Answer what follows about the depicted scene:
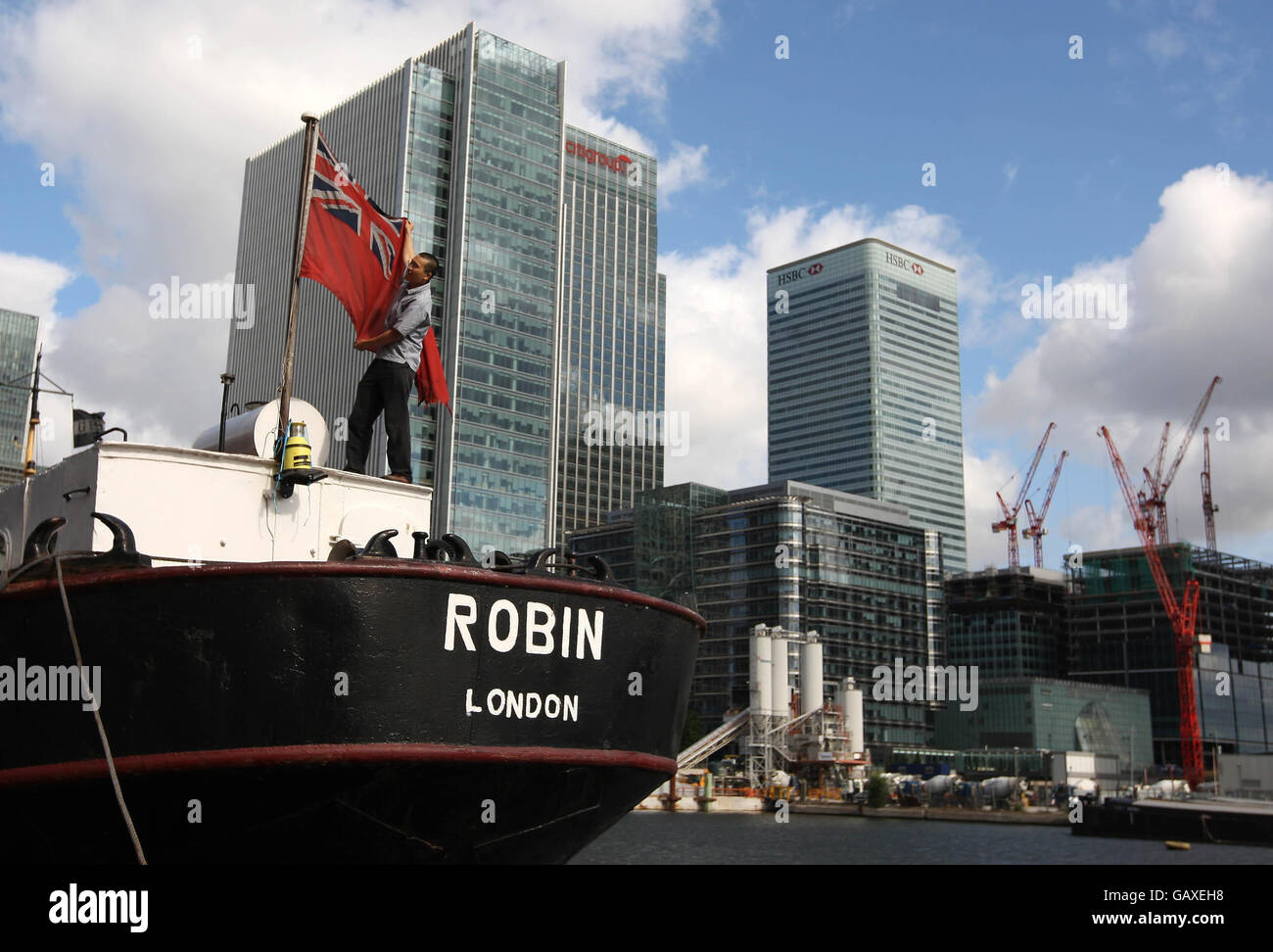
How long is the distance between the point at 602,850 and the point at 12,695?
35068 mm

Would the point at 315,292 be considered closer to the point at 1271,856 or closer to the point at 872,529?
the point at 872,529

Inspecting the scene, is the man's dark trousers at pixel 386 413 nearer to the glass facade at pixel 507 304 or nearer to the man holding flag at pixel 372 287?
the man holding flag at pixel 372 287

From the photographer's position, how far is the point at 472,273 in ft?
432

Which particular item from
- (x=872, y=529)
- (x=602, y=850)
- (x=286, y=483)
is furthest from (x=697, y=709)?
(x=286, y=483)

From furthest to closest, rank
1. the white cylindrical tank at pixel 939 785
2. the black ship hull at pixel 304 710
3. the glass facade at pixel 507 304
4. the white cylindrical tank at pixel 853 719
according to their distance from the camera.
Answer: the glass facade at pixel 507 304
the white cylindrical tank at pixel 853 719
the white cylindrical tank at pixel 939 785
the black ship hull at pixel 304 710

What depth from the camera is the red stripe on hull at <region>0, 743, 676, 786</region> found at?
11047 mm

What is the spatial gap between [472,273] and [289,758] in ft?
407

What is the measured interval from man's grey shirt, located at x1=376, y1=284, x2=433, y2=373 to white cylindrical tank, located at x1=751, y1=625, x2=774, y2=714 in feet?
349

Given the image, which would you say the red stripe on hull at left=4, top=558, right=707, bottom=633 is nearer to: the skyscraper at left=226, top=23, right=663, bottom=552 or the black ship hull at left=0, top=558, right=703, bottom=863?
the black ship hull at left=0, top=558, right=703, bottom=863

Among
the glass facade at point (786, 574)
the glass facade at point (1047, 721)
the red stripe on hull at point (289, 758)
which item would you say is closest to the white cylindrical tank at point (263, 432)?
the red stripe on hull at point (289, 758)

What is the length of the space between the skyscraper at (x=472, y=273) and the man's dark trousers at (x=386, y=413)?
10901 centimetres

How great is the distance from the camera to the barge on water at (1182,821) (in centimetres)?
6794

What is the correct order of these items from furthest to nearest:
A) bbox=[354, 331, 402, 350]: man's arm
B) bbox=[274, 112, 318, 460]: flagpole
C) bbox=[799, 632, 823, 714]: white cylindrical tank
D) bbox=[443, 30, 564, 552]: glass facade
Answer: bbox=[443, 30, 564, 552]: glass facade, bbox=[799, 632, 823, 714]: white cylindrical tank, bbox=[354, 331, 402, 350]: man's arm, bbox=[274, 112, 318, 460]: flagpole

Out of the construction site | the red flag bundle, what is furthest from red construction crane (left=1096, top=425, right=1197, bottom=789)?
the red flag bundle
